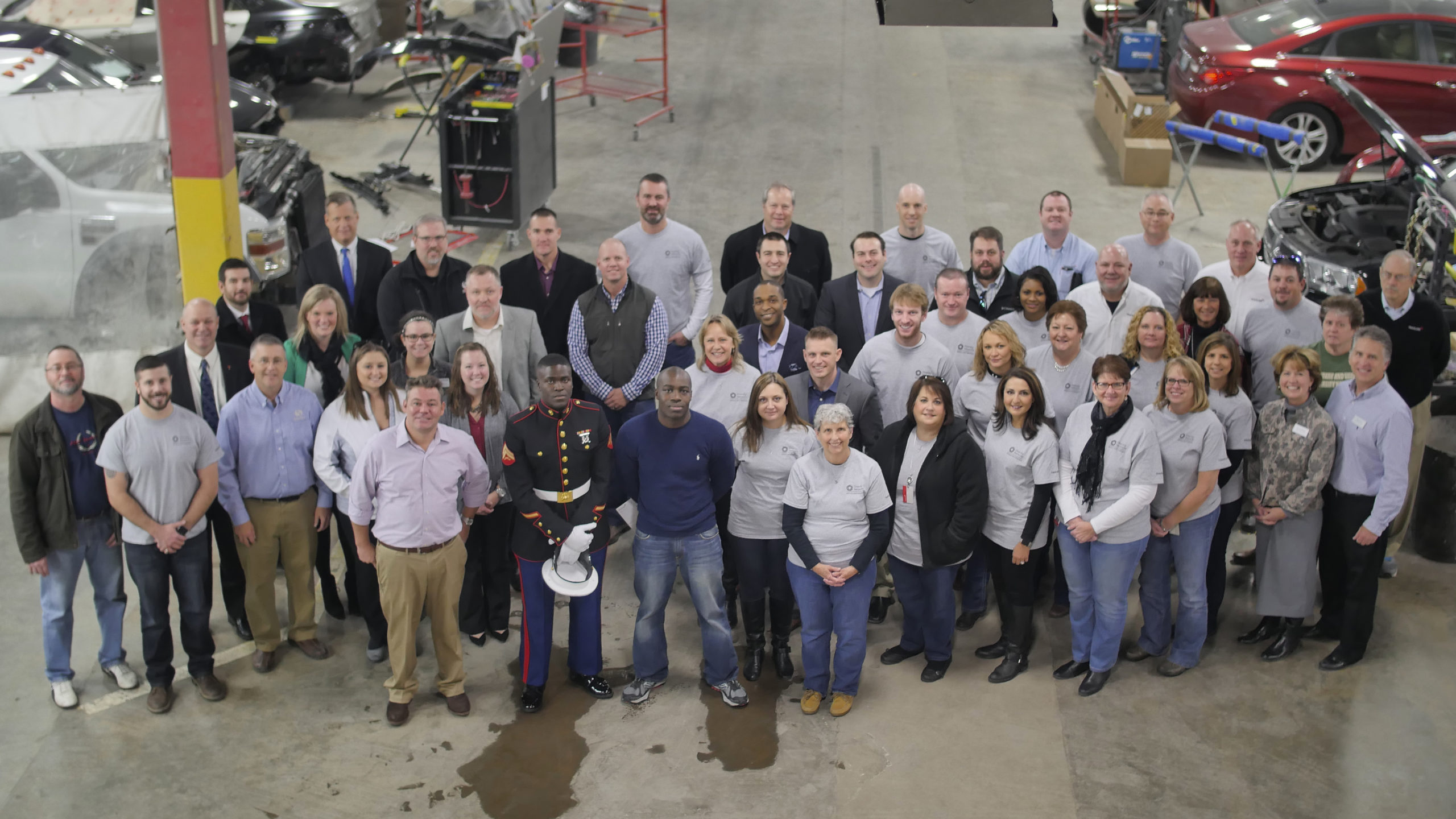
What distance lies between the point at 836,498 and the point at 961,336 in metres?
1.66

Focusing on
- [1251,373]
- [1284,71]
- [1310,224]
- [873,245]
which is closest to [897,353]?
[873,245]

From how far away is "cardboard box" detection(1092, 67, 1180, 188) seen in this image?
1367cm

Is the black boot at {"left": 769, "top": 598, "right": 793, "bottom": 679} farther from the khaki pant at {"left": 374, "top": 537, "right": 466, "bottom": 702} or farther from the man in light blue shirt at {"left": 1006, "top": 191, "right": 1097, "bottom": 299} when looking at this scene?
the man in light blue shirt at {"left": 1006, "top": 191, "right": 1097, "bottom": 299}

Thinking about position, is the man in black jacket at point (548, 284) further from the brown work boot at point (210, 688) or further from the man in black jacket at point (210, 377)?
the brown work boot at point (210, 688)

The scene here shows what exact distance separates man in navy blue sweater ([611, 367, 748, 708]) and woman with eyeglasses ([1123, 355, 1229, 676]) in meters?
2.05

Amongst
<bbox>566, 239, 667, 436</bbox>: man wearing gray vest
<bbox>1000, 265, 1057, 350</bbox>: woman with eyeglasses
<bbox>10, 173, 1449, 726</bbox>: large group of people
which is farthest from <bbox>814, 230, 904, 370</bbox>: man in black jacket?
<bbox>566, 239, 667, 436</bbox>: man wearing gray vest

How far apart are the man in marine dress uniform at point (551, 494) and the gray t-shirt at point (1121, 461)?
2.19 meters

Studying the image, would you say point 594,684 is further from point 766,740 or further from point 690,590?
point 766,740

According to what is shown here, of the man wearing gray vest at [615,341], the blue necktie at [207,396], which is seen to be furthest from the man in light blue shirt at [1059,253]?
the blue necktie at [207,396]

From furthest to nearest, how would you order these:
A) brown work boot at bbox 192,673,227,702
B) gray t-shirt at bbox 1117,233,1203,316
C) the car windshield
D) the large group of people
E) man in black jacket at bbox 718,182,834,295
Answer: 1. the car windshield
2. man in black jacket at bbox 718,182,834,295
3. gray t-shirt at bbox 1117,233,1203,316
4. brown work boot at bbox 192,673,227,702
5. the large group of people

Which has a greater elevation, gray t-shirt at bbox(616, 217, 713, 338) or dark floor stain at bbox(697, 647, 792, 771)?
gray t-shirt at bbox(616, 217, 713, 338)

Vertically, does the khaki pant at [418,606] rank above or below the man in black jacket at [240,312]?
below

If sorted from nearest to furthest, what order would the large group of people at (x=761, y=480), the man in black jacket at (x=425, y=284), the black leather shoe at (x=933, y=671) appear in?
the large group of people at (x=761, y=480)
the black leather shoe at (x=933, y=671)
the man in black jacket at (x=425, y=284)

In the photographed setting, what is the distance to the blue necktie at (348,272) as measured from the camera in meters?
7.80
